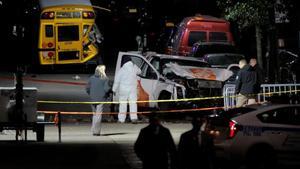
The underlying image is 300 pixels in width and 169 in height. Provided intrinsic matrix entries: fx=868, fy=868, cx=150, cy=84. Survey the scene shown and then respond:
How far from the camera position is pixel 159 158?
12398 mm

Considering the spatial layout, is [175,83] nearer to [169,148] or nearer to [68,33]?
[169,148]

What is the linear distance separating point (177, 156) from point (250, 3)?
17.2 metres

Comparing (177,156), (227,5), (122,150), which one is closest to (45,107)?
(227,5)

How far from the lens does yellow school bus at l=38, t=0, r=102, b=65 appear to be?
3866 cm

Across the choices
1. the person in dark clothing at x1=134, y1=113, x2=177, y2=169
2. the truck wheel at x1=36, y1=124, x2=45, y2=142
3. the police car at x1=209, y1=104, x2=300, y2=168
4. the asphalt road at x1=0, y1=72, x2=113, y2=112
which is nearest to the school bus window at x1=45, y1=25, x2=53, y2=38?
the asphalt road at x1=0, y1=72, x2=113, y2=112

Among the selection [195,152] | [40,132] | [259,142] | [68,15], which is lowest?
[40,132]

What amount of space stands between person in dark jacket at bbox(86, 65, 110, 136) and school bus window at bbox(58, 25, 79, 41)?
1645 centimetres

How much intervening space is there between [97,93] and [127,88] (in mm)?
2393

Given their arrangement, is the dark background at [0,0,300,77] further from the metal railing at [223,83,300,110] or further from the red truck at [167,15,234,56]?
the metal railing at [223,83,300,110]

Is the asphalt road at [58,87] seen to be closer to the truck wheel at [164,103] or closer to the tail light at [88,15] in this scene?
the tail light at [88,15]

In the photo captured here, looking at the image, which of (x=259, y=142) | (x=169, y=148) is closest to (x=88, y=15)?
(x=259, y=142)

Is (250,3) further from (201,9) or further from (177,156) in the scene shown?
(201,9)

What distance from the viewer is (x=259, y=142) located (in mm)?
16109

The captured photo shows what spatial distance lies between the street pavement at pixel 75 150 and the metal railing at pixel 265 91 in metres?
1.61
